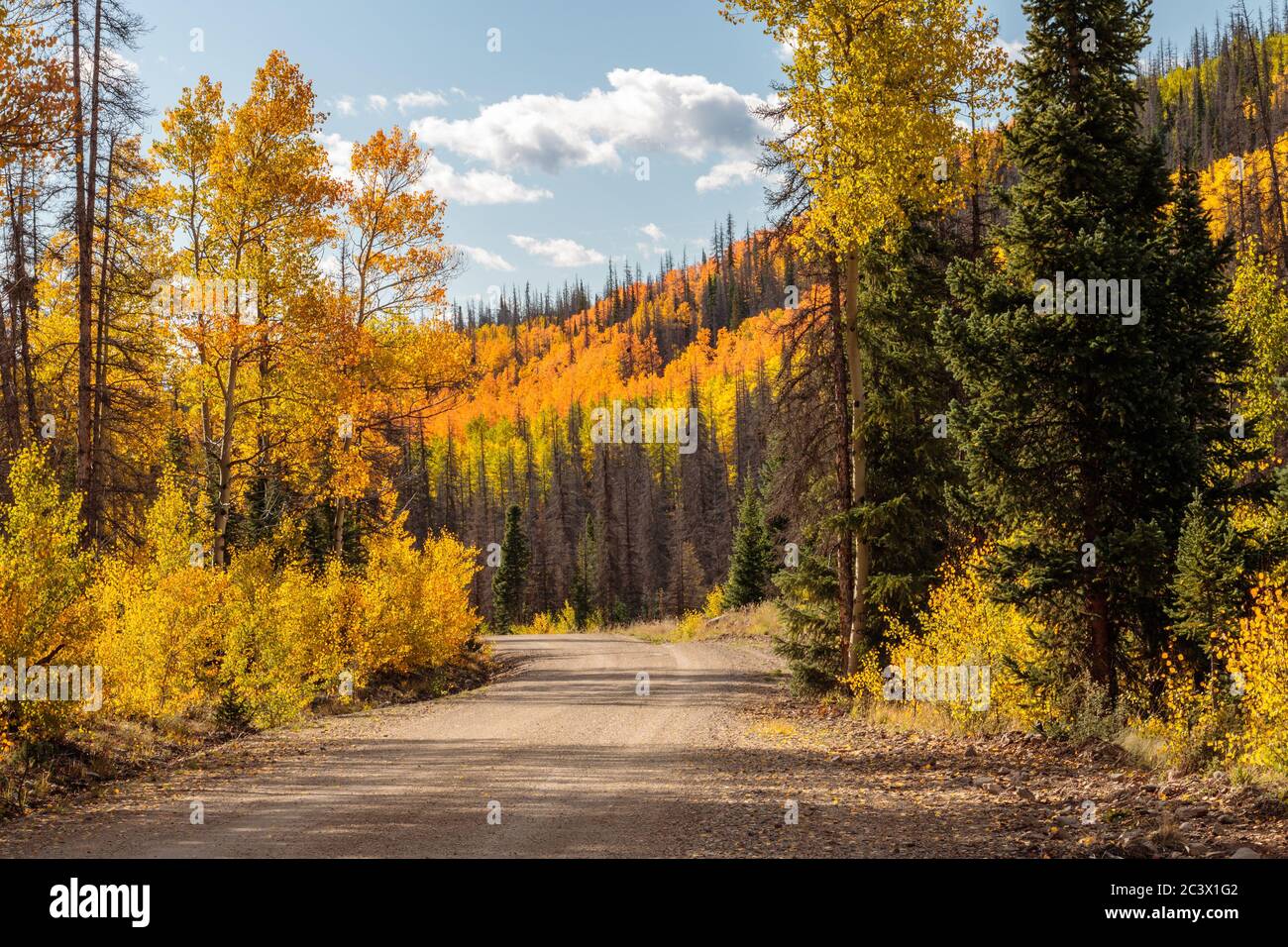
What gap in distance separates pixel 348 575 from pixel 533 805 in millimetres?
13030

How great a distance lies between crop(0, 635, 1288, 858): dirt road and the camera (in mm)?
6867

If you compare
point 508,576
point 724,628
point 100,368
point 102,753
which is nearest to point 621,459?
point 508,576

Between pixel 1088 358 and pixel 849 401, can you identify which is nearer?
pixel 1088 358

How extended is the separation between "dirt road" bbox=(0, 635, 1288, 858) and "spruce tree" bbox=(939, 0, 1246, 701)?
7.49 ft

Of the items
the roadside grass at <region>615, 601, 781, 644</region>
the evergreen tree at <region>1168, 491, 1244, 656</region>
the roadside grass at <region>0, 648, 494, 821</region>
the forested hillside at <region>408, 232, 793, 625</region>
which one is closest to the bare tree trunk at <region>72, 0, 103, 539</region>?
the roadside grass at <region>0, 648, 494, 821</region>

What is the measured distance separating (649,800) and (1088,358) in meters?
7.85

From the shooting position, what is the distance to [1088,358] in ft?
34.5

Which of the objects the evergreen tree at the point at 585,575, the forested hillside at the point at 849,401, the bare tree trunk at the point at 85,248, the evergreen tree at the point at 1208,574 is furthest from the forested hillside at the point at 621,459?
the bare tree trunk at the point at 85,248

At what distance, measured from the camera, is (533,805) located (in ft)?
27.5

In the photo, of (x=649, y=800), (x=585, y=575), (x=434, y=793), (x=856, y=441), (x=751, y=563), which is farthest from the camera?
(x=585, y=575)

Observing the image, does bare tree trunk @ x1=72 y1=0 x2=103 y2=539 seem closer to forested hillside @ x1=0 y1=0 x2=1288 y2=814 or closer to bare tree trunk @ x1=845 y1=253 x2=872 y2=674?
forested hillside @ x1=0 y1=0 x2=1288 y2=814

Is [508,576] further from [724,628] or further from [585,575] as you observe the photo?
[724,628]

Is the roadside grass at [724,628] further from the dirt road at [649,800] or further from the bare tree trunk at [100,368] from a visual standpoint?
the bare tree trunk at [100,368]
